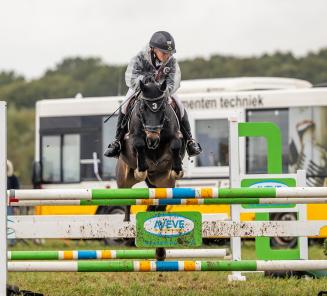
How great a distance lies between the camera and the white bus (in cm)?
1583

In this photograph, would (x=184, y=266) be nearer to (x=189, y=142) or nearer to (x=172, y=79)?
(x=189, y=142)

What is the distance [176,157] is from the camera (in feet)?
25.3

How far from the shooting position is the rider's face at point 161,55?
310 inches

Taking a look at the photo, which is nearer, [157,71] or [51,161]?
[157,71]

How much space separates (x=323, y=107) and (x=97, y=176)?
4.23 m

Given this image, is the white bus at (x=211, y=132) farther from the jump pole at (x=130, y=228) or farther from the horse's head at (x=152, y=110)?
the horse's head at (x=152, y=110)

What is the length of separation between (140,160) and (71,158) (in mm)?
9555

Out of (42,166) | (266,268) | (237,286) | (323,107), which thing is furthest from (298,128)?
(266,268)

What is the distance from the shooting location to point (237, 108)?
16.1 meters

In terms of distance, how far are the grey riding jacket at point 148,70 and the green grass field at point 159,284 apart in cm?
174

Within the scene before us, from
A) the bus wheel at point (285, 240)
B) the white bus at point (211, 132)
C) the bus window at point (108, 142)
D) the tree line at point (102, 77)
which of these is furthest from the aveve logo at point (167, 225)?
the tree line at point (102, 77)

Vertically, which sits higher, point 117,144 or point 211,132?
point 211,132

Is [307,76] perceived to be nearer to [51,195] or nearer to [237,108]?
[237,108]

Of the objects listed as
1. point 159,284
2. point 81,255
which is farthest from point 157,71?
point 159,284
